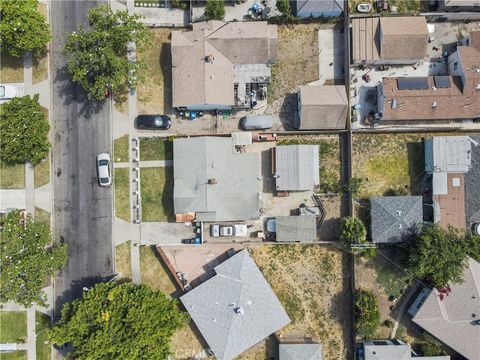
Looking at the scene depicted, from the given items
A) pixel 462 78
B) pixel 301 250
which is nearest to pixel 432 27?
pixel 462 78

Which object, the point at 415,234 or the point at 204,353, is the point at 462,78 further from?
the point at 204,353

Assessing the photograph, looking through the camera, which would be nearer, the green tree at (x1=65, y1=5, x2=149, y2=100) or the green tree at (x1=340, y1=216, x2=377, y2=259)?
the green tree at (x1=65, y1=5, x2=149, y2=100)

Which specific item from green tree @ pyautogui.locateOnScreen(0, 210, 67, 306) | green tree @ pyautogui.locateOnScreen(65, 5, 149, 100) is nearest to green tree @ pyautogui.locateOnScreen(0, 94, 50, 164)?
green tree @ pyautogui.locateOnScreen(65, 5, 149, 100)

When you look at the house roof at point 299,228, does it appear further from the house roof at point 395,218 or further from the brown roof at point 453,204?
the brown roof at point 453,204

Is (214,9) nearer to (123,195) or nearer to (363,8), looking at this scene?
(363,8)

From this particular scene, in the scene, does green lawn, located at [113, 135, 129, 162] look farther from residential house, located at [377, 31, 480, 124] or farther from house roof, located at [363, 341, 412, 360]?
house roof, located at [363, 341, 412, 360]

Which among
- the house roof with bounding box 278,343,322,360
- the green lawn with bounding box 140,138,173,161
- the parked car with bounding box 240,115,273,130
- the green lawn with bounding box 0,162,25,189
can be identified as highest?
the parked car with bounding box 240,115,273,130

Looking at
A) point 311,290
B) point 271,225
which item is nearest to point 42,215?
point 271,225
